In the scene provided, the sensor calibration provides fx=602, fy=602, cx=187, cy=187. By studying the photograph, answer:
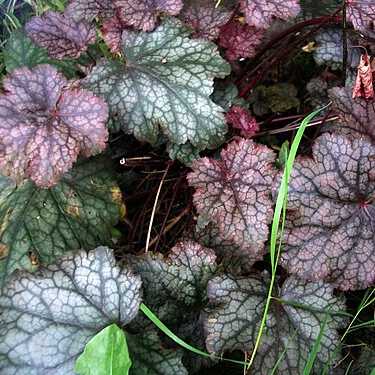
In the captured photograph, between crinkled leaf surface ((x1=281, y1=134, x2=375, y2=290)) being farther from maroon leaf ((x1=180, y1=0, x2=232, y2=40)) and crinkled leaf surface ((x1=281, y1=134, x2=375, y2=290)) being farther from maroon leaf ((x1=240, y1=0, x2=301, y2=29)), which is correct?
maroon leaf ((x1=180, y1=0, x2=232, y2=40))

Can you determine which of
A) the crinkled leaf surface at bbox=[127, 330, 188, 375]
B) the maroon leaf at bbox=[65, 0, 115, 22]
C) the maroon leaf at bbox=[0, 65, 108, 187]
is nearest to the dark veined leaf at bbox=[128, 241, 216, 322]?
the crinkled leaf surface at bbox=[127, 330, 188, 375]

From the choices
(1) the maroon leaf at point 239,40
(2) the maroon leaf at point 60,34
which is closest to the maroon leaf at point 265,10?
(1) the maroon leaf at point 239,40

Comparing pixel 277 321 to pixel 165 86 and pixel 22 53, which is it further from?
pixel 22 53

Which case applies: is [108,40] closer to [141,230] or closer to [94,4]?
[94,4]

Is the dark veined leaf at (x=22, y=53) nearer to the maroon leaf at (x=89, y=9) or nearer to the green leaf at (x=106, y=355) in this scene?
the maroon leaf at (x=89, y=9)

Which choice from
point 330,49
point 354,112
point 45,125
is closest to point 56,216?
point 45,125

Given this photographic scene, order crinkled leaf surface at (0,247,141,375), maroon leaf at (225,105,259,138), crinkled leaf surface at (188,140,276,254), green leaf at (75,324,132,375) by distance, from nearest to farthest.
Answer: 1. green leaf at (75,324,132,375)
2. crinkled leaf surface at (0,247,141,375)
3. crinkled leaf surface at (188,140,276,254)
4. maroon leaf at (225,105,259,138)

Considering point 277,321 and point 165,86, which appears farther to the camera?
point 165,86
